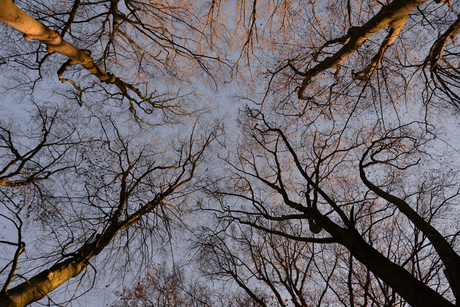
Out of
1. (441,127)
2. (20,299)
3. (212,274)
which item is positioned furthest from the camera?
(212,274)

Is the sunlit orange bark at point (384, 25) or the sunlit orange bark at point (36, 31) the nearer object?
the sunlit orange bark at point (36, 31)

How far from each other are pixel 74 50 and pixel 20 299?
14.0ft

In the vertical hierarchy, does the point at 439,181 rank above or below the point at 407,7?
below

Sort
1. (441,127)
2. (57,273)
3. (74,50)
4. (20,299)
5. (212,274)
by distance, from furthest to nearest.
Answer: (212,274)
(441,127)
(74,50)
(57,273)
(20,299)

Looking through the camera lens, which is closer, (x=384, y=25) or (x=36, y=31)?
(x=36, y=31)

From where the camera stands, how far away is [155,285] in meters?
7.82

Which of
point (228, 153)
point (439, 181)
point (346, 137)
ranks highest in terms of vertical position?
point (228, 153)

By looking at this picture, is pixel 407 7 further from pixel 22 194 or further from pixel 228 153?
pixel 22 194

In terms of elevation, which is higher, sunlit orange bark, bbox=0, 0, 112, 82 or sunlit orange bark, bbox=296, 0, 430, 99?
sunlit orange bark, bbox=0, 0, 112, 82

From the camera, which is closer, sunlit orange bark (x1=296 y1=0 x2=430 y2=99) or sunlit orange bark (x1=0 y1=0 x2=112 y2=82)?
sunlit orange bark (x1=0 y1=0 x2=112 y2=82)

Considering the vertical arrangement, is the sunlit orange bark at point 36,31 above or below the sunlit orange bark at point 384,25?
above

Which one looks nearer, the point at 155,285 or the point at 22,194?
the point at 22,194

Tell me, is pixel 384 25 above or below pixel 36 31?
below

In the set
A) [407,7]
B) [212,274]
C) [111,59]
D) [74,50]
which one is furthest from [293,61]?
[212,274]
